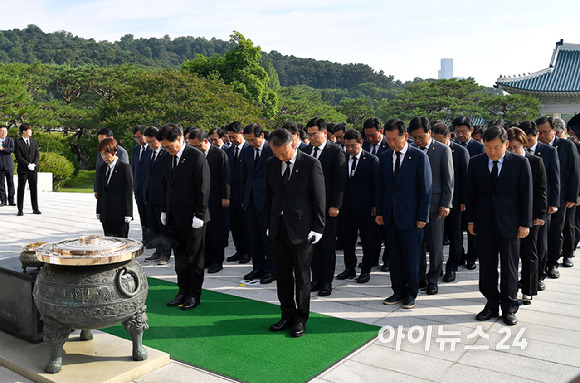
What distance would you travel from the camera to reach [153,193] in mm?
6988

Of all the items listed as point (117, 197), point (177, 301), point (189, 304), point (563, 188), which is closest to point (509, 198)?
point (563, 188)

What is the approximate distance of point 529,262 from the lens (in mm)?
4992

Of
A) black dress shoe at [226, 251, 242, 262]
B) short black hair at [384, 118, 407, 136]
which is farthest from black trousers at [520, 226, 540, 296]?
black dress shoe at [226, 251, 242, 262]

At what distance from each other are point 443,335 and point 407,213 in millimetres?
1221

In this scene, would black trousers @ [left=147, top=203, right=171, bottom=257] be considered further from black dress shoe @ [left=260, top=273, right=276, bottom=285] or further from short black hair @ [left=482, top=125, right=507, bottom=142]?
short black hair @ [left=482, top=125, right=507, bottom=142]

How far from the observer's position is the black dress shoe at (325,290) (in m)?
5.37

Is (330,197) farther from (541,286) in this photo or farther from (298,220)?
(541,286)

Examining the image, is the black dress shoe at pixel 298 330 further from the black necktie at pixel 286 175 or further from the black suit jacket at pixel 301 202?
the black necktie at pixel 286 175

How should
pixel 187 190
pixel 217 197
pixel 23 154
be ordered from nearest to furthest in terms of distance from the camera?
pixel 187 190, pixel 217 197, pixel 23 154

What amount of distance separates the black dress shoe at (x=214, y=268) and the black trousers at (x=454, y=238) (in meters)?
2.84

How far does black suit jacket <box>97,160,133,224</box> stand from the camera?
5.61 meters

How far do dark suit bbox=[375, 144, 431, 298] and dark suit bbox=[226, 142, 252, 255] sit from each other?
8.01 ft

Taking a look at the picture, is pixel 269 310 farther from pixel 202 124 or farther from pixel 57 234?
pixel 202 124

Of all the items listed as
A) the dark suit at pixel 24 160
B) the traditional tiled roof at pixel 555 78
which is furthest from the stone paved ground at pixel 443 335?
the traditional tiled roof at pixel 555 78
